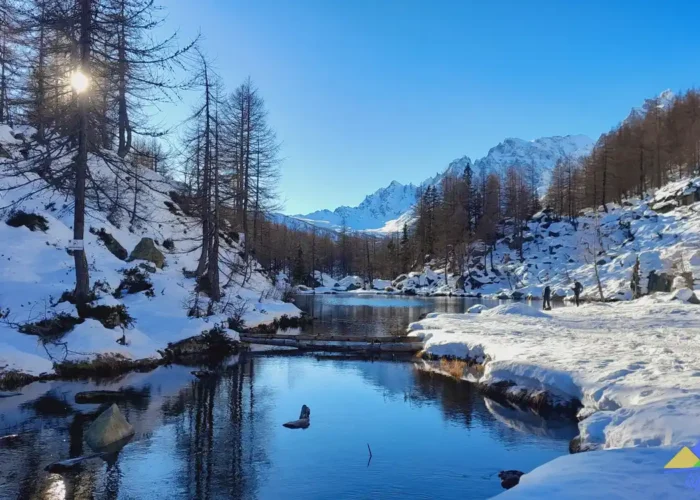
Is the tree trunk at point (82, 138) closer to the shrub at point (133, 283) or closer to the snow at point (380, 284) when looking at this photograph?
the shrub at point (133, 283)

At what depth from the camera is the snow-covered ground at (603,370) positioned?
20.2 feet

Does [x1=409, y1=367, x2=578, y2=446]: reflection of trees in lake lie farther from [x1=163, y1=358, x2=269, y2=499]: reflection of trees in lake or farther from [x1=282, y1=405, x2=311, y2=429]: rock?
[x1=163, y1=358, x2=269, y2=499]: reflection of trees in lake

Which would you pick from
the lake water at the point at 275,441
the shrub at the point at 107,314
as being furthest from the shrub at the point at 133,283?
the lake water at the point at 275,441

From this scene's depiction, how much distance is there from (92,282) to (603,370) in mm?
19590

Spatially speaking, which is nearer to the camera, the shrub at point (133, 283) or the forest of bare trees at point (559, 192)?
the shrub at point (133, 283)

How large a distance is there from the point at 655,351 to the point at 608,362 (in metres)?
1.94

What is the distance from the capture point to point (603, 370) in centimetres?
1180

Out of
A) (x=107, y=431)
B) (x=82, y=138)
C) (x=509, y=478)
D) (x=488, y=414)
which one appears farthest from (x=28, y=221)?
(x=509, y=478)

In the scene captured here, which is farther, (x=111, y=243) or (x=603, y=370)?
(x=111, y=243)

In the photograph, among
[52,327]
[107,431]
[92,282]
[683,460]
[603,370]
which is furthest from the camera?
[92,282]

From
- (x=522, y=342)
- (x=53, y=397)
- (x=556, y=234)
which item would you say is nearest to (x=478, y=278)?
(x=556, y=234)

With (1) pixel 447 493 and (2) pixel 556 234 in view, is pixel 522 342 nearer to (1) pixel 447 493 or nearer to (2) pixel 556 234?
(1) pixel 447 493

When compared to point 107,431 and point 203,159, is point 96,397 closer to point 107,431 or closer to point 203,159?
point 107,431

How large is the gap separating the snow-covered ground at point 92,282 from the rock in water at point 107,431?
6.14m
